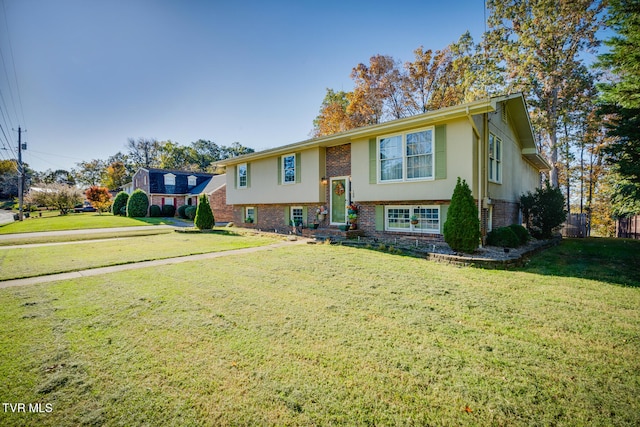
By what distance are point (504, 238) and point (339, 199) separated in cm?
645

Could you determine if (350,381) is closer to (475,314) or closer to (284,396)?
(284,396)

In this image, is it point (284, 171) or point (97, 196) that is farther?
point (97, 196)

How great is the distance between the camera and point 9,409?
7.18 ft

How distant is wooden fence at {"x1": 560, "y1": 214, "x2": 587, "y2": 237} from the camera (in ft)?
52.5

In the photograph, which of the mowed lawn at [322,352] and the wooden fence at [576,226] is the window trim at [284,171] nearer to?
the mowed lawn at [322,352]

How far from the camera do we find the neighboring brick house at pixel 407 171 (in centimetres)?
889

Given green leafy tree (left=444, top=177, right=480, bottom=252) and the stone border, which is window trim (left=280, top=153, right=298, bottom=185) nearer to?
the stone border

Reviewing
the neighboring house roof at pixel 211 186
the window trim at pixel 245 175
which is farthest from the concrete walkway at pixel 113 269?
the neighboring house roof at pixel 211 186

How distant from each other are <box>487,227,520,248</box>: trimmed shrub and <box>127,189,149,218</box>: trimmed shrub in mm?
30370

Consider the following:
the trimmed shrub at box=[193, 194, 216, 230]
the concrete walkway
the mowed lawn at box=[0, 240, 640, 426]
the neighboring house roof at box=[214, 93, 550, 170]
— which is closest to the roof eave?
the neighboring house roof at box=[214, 93, 550, 170]

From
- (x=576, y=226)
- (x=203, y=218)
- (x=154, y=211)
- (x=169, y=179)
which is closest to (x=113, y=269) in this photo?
(x=203, y=218)

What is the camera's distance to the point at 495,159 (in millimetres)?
10648

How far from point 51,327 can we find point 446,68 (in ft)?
86.7

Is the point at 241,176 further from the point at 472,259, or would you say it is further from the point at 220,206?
the point at 472,259
